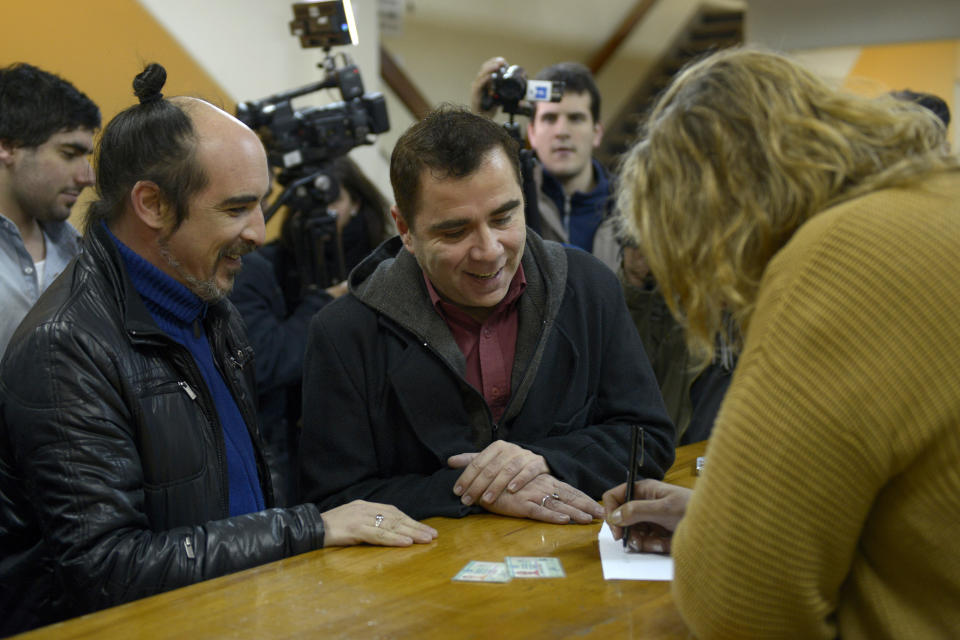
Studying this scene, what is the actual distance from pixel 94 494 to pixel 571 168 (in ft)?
8.66

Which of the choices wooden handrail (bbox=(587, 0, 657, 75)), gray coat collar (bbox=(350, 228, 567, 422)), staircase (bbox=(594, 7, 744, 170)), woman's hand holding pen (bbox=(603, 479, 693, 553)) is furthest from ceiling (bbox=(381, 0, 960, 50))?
woman's hand holding pen (bbox=(603, 479, 693, 553))

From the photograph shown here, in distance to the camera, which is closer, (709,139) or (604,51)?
(709,139)

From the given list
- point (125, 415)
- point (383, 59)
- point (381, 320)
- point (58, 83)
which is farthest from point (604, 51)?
point (125, 415)

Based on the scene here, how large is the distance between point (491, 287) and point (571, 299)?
0.22 m

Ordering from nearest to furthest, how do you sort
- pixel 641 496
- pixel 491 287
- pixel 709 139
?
pixel 709 139, pixel 641 496, pixel 491 287

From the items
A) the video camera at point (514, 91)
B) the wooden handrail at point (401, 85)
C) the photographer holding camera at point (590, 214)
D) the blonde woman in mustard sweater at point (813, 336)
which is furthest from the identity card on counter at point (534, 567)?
the wooden handrail at point (401, 85)

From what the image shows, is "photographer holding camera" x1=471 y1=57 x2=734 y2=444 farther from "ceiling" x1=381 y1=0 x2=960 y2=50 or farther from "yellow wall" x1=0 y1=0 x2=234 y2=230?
"ceiling" x1=381 y1=0 x2=960 y2=50

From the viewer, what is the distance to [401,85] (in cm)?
613

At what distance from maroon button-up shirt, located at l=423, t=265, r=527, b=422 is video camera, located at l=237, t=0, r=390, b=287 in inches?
51.3

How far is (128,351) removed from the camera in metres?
1.78

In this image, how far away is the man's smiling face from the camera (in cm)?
206

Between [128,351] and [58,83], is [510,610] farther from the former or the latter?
[58,83]

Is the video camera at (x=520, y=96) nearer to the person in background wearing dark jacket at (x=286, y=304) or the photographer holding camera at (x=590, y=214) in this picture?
the photographer holding camera at (x=590, y=214)

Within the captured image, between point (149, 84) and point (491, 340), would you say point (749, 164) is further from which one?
point (149, 84)
